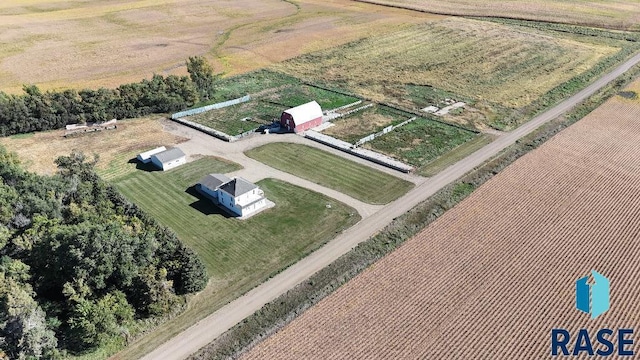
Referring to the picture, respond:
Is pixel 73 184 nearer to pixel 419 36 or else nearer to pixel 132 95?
pixel 132 95

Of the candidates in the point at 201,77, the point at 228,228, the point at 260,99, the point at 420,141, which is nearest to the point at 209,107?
the point at 201,77

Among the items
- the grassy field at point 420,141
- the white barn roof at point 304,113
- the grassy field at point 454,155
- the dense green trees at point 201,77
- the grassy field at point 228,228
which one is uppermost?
the dense green trees at point 201,77

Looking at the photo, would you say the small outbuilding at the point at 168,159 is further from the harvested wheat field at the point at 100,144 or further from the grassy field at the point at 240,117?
the grassy field at the point at 240,117

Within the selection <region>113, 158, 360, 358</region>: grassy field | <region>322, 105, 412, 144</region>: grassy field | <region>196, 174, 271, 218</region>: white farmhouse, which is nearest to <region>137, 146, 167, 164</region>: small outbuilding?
<region>113, 158, 360, 358</region>: grassy field

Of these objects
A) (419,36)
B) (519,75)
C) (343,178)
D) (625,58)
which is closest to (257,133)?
(343,178)

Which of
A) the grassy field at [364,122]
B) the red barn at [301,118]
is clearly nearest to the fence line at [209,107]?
the red barn at [301,118]

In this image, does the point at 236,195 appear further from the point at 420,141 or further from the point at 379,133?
the point at 420,141
